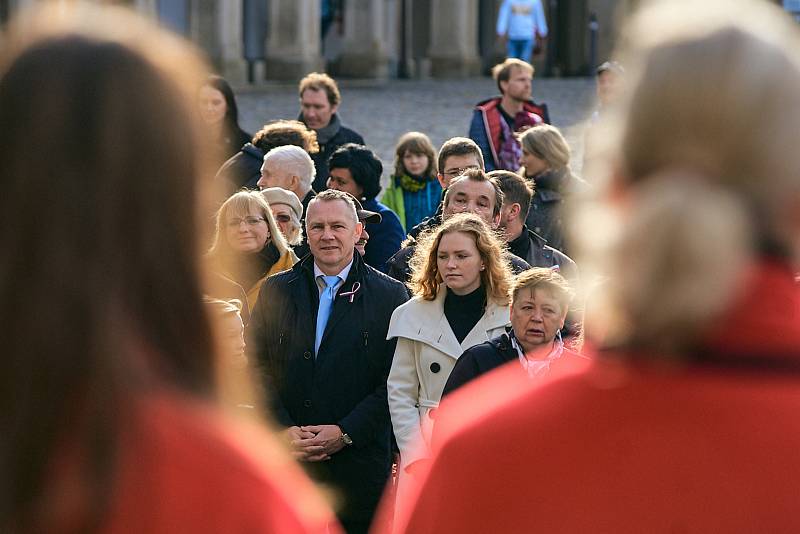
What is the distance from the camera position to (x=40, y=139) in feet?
6.84

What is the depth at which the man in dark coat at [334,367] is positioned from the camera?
6.91 meters

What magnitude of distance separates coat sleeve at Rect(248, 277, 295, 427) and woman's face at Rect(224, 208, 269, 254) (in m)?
0.71

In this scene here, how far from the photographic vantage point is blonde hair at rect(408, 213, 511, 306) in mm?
6777

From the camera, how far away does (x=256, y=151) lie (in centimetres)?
1009

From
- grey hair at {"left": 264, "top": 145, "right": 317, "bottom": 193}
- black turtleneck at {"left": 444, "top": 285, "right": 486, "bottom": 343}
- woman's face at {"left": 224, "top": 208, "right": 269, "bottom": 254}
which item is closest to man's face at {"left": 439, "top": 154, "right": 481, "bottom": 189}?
grey hair at {"left": 264, "top": 145, "right": 317, "bottom": 193}

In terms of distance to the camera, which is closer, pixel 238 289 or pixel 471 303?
pixel 471 303

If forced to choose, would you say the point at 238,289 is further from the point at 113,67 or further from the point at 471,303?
the point at 113,67

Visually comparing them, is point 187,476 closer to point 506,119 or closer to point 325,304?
point 325,304

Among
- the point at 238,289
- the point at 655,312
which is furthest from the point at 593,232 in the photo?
the point at 238,289

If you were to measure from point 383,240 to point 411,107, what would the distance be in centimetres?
1836

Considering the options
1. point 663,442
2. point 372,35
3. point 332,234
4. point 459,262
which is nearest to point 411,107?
point 372,35

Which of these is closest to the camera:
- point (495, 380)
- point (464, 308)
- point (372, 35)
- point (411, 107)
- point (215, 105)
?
point (495, 380)

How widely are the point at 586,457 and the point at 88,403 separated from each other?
0.63 meters

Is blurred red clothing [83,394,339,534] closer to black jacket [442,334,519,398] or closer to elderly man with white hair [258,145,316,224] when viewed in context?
black jacket [442,334,519,398]
